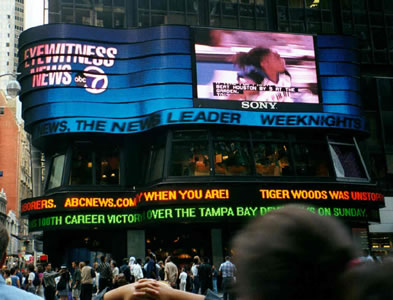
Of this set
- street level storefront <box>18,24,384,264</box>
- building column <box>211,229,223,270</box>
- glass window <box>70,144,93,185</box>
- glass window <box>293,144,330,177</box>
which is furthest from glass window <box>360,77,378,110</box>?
glass window <box>70,144,93,185</box>

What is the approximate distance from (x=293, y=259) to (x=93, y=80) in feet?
101

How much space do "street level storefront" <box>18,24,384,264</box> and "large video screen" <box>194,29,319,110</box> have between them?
2.8 inches

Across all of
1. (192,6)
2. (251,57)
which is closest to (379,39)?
(251,57)

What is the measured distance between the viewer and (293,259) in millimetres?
1657

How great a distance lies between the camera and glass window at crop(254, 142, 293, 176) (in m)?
31.3

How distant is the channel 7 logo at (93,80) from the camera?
31.1m

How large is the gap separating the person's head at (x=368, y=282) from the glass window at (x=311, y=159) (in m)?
31.1

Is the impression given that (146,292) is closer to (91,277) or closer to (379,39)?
(91,277)

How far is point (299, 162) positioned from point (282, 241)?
1236 inches

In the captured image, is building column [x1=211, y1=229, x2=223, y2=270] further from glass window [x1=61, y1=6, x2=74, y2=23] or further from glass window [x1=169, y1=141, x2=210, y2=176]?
glass window [x1=61, y1=6, x2=74, y2=23]

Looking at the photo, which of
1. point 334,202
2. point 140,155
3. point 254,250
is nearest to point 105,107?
point 140,155

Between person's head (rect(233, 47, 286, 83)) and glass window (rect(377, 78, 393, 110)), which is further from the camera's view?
glass window (rect(377, 78, 393, 110))

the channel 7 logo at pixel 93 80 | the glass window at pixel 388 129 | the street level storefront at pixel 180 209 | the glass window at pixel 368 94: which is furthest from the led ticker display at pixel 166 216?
the glass window at pixel 368 94

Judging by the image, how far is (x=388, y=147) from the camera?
39.2 meters
